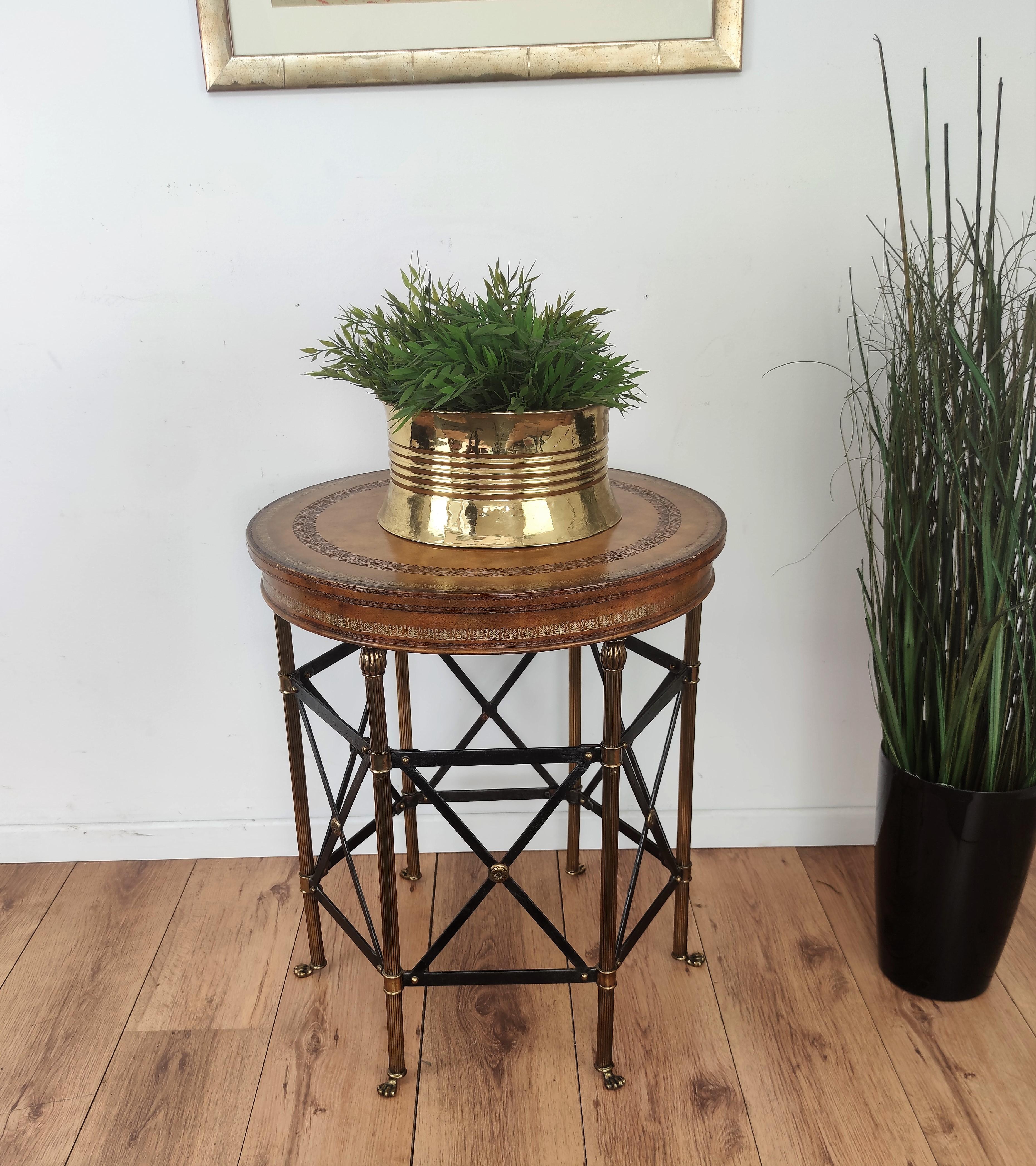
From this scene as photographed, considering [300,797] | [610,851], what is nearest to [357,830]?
[300,797]

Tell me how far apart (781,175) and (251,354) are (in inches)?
40.7

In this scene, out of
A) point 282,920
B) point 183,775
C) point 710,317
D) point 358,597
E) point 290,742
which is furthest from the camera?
point 183,775

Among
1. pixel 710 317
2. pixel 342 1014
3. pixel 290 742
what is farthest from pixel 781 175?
pixel 342 1014

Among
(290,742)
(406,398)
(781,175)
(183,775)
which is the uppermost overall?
(781,175)

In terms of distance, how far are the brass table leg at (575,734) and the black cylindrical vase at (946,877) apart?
1.86 feet

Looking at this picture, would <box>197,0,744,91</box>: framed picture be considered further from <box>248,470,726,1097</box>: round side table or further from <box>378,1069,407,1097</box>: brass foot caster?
<box>378,1069,407,1097</box>: brass foot caster

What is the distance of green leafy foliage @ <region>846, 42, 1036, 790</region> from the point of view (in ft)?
4.54

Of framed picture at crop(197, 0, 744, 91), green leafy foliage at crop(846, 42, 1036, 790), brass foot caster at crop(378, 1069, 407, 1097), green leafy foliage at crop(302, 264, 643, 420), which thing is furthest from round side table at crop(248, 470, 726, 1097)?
framed picture at crop(197, 0, 744, 91)

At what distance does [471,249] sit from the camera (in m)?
1.71

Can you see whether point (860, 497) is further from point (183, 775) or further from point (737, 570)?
point (183, 775)

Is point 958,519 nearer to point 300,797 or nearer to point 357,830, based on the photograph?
point 300,797

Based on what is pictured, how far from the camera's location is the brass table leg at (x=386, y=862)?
1.29 m

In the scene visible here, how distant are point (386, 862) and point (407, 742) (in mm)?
519

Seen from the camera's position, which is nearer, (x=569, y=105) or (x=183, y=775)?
(x=569, y=105)
